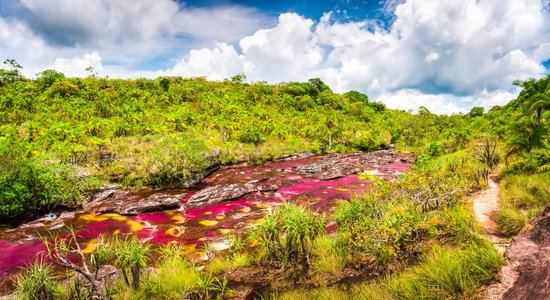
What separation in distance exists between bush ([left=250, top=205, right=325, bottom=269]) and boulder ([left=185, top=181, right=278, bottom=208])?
972 centimetres

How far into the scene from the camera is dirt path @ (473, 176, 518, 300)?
424cm

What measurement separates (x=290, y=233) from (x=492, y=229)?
5.88 meters

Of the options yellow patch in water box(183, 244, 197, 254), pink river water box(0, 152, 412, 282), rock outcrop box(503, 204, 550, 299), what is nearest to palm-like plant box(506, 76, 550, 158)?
pink river water box(0, 152, 412, 282)

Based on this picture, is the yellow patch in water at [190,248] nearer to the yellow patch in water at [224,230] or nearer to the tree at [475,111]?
the yellow patch in water at [224,230]

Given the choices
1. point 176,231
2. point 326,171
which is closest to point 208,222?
point 176,231

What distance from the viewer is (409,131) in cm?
5591

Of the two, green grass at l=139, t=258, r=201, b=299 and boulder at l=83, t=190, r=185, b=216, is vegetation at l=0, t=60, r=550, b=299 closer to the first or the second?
green grass at l=139, t=258, r=201, b=299

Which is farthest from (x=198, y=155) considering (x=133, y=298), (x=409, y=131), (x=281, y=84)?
(x=281, y=84)

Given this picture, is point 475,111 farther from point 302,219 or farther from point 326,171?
point 302,219

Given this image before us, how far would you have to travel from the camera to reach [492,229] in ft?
26.5

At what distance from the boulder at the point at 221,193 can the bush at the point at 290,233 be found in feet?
31.9

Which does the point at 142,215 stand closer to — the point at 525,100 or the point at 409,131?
the point at 525,100

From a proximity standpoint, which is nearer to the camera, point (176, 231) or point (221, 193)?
point (176, 231)

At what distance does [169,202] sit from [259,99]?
55008 millimetres
